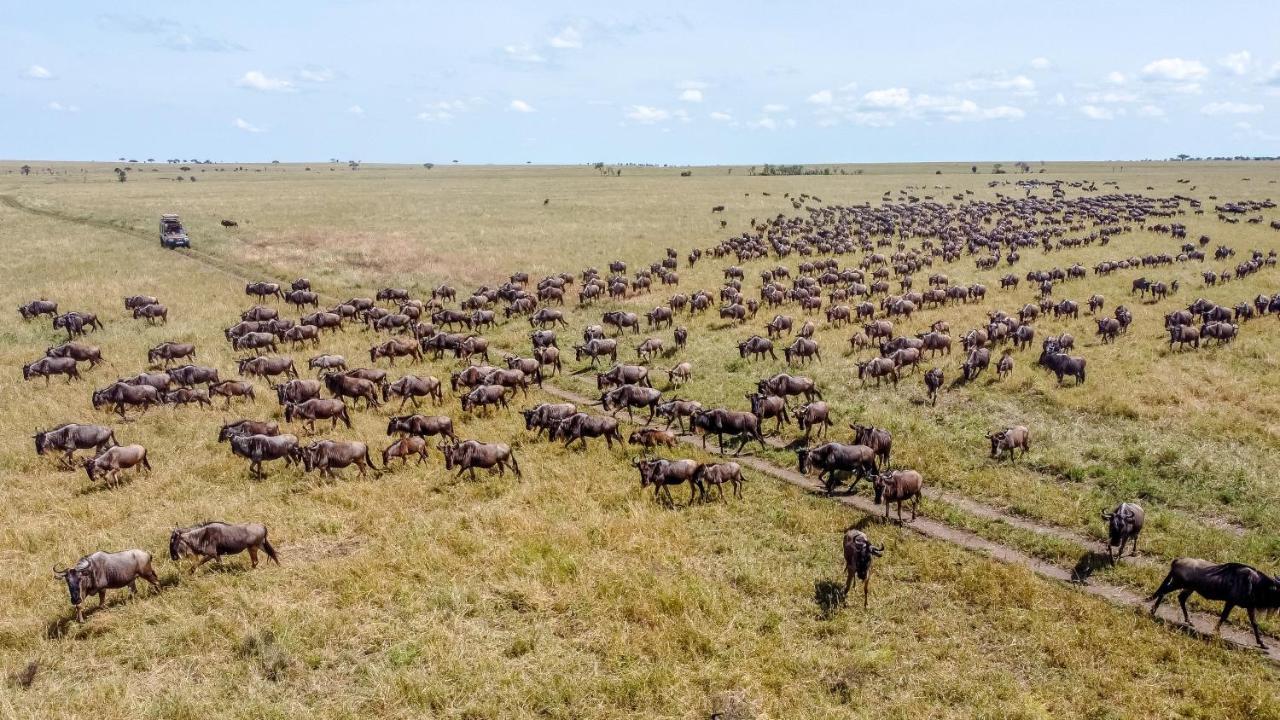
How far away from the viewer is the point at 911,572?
12.1 metres

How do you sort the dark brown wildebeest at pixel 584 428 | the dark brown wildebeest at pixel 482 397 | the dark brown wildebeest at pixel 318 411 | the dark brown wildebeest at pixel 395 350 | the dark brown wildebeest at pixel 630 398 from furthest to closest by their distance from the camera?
the dark brown wildebeest at pixel 395 350 → the dark brown wildebeest at pixel 630 398 → the dark brown wildebeest at pixel 482 397 → the dark brown wildebeest at pixel 318 411 → the dark brown wildebeest at pixel 584 428

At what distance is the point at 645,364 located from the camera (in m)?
25.7

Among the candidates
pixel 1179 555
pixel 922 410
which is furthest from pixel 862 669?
pixel 922 410

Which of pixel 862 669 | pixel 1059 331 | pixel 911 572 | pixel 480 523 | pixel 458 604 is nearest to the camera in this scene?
pixel 862 669

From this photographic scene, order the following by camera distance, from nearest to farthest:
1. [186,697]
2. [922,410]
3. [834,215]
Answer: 1. [186,697]
2. [922,410]
3. [834,215]

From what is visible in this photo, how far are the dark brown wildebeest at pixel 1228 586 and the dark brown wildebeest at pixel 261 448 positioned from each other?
1669 centimetres

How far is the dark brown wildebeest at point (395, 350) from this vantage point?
25.5 metres

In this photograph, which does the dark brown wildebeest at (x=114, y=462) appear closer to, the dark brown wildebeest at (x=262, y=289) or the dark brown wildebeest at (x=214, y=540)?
the dark brown wildebeest at (x=214, y=540)

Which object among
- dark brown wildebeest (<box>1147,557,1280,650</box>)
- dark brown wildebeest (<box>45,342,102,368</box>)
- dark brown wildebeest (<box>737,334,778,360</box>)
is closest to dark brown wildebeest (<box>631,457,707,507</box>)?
dark brown wildebeest (<box>1147,557,1280,650</box>)

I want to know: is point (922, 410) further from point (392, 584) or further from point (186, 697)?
point (186, 697)

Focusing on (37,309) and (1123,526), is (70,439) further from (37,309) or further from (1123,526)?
(1123,526)

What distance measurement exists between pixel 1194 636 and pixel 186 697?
45.4 ft

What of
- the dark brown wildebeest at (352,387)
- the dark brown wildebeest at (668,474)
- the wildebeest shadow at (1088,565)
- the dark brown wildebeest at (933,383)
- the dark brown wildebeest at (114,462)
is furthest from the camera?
the dark brown wildebeest at (933,383)

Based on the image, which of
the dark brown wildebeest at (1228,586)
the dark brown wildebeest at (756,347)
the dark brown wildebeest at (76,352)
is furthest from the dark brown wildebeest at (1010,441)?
the dark brown wildebeest at (76,352)
